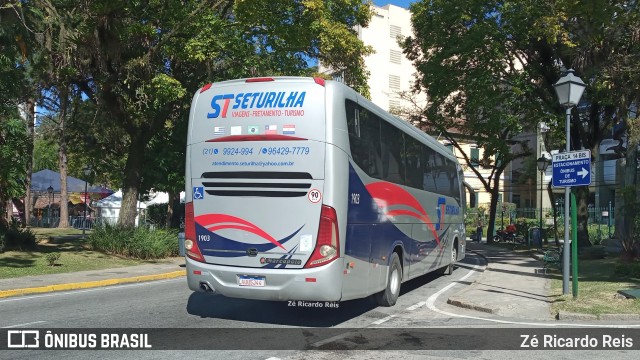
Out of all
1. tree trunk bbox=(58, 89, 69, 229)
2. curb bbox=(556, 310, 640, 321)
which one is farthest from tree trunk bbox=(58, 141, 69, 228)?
curb bbox=(556, 310, 640, 321)

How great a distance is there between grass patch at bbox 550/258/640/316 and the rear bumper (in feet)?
16.0

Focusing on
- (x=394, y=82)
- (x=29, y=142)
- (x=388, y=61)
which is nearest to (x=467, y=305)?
(x=29, y=142)

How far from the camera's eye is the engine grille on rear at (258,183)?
836 centimetres

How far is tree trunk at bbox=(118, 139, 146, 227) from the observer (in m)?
21.4

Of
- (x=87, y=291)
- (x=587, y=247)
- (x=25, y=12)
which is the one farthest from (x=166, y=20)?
(x=587, y=247)

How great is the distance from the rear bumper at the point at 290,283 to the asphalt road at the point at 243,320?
569 millimetres

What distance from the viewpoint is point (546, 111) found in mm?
21922

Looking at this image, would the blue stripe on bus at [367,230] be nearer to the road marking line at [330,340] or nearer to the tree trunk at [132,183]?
the road marking line at [330,340]

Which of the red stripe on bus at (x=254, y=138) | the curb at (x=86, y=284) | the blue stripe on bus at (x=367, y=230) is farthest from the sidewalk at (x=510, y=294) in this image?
the curb at (x=86, y=284)

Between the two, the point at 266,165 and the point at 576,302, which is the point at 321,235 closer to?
the point at 266,165

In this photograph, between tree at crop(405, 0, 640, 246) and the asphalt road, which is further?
tree at crop(405, 0, 640, 246)

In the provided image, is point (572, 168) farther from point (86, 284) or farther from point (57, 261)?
point (57, 261)

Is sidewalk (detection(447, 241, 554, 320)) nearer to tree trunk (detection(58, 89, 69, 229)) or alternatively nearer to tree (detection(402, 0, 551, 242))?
tree (detection(402, 0, 551, 242))

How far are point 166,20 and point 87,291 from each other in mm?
10237
